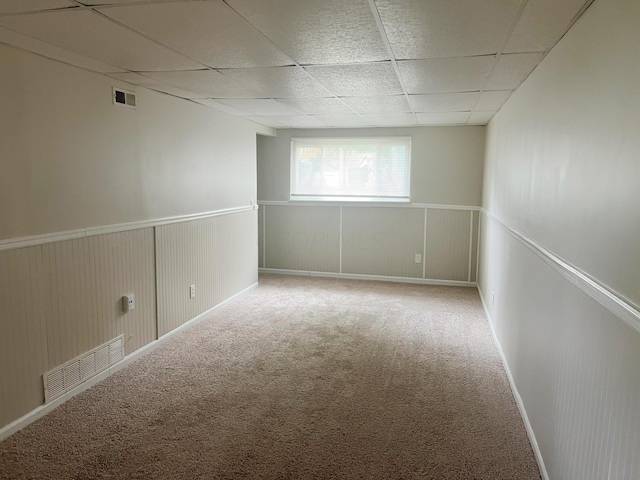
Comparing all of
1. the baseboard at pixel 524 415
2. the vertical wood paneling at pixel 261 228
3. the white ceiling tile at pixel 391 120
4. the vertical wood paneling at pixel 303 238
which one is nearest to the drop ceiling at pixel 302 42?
the white ceiling tile at pixel 391 120

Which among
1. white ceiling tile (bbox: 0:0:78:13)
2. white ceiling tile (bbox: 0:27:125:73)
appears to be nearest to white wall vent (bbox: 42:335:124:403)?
white ceiling tile (bbox: 0:27:125:73)

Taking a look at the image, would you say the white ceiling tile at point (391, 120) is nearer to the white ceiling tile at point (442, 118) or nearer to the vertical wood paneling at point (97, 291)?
the white ceiling tile at point (442, 118)

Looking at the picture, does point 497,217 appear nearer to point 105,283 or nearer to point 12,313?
point 105,283

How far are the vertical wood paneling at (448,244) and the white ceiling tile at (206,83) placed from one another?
3361 millimetres

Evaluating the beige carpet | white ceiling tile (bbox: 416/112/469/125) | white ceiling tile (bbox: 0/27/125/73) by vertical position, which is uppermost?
white ceiling tile (bbox: 416/112/469/125)

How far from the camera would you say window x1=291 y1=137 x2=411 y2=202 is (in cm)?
661

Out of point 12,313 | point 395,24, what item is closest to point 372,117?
point 395,24

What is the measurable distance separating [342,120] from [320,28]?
3552mm

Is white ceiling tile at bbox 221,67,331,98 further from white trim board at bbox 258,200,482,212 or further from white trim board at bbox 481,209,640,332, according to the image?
white trim board at bbox 258,200,482,212

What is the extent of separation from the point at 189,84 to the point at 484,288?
3899mm

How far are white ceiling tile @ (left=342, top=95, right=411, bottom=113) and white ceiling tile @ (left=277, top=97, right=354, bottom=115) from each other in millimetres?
104

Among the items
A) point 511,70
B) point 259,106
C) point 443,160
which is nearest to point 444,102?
point 511,70

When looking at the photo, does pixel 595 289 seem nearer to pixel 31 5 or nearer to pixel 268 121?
pixel 31 5

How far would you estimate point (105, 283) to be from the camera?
3.36 metres
